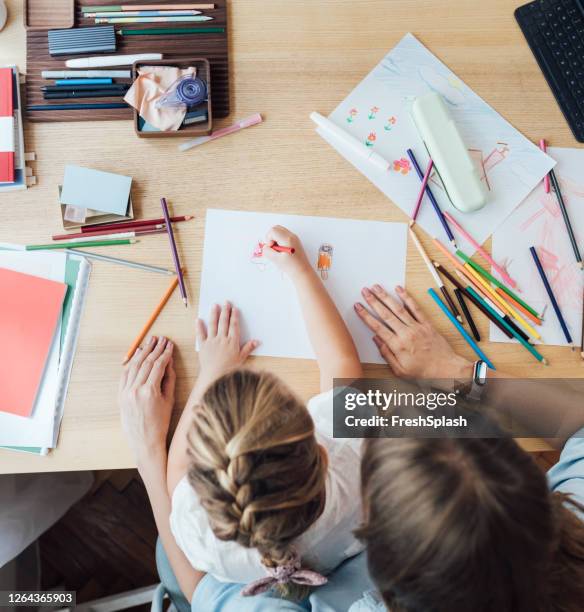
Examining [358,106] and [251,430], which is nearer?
[251,430]

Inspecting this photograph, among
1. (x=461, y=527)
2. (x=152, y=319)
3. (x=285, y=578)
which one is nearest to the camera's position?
(x=461, y=527)

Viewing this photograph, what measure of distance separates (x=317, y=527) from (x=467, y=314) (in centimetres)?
40

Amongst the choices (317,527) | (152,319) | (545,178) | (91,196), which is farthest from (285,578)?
(545,178)

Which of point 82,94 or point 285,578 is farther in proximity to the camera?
point 82,94

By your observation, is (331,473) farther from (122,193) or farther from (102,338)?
(122,193)

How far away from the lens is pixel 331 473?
781 mm

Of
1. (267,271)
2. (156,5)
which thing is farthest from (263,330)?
(156,5)

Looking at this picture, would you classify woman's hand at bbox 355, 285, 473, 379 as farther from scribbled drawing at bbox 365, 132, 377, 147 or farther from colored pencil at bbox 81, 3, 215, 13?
colored pencil at bbox 81, 3, 215, 13

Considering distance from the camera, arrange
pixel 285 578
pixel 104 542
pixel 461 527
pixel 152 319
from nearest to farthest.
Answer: pixel 461 527 < pixel 285 578 < pixel 152 319 < pixel 104 542

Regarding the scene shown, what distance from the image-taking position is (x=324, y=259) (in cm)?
88

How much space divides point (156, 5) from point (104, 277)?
45 centimetres

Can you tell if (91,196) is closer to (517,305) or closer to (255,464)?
(255,464)

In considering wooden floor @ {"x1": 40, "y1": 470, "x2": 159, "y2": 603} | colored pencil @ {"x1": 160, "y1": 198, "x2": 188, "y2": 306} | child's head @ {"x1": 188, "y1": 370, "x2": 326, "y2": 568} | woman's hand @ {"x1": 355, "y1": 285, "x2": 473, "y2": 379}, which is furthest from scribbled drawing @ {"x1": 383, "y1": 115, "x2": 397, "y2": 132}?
wooden floor @ {"x1": 40, "y1": 470, "x2": 159, "y2": 603}

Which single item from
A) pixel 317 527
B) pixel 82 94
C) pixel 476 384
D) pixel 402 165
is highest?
pixel 82 94
